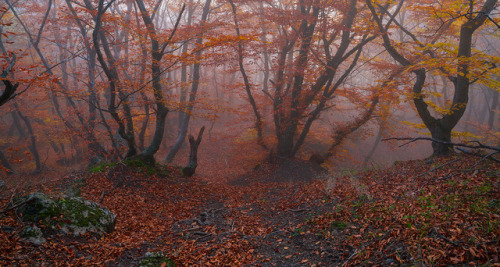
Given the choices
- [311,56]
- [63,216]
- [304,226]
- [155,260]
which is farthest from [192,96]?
[155,260]

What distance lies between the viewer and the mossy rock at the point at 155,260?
392 cm

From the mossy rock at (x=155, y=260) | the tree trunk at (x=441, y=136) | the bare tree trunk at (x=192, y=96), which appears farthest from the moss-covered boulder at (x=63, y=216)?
the tree trunk at (x=441, y=136)

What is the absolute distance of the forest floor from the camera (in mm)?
3422

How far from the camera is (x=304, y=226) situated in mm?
5148

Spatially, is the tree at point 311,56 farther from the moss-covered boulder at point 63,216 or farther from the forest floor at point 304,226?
the moss-covered boulder at point 63,216

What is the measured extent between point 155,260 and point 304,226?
8.88ft

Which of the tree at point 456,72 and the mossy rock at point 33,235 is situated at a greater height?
the tree at point 456,72

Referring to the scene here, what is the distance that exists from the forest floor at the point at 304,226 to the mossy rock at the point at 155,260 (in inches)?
5.9

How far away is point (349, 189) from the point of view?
641 centimetres

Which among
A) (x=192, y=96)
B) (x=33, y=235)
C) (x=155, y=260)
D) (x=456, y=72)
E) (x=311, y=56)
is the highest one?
(x=311, y=56)

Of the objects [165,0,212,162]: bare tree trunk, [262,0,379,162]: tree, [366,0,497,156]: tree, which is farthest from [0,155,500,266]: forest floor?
[165,0,212,162]: bare tree trunk

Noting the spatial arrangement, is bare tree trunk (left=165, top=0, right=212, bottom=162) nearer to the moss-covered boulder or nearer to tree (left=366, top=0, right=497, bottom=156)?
tree (left=366, top=0, right=497, bottom=156)

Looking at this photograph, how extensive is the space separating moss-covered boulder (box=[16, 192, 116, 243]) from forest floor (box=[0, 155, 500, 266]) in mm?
189

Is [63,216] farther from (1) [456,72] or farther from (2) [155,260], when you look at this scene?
(1) [456,72]
